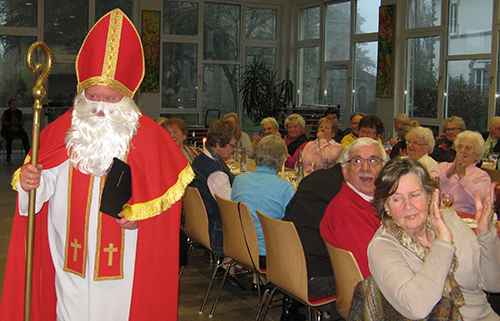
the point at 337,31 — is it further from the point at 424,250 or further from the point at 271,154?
the point at 424,250

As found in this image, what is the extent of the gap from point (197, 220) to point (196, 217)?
24mm

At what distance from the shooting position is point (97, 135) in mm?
2518

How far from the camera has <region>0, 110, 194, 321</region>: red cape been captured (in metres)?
2.52

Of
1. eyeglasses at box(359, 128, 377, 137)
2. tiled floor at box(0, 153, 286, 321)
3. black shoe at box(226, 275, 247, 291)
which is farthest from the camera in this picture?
eyeglasses at box(359, 128, 377, 137)

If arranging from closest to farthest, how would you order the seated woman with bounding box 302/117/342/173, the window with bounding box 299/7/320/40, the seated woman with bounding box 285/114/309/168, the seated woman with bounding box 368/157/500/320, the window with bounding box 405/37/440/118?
the seated woman with bounding box 368/157/500/320 < the seated woman with bounding box 302/117/342/173 < the seated woman with bounding box 285/114/309/168 < the window with bounding box 405/37/440/118 < the window with bounding box 299/7/320/40

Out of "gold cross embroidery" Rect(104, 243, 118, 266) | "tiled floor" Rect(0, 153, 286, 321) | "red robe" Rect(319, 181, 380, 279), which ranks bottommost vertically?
"tiled floor" Rect(0, 153, 286, 321)

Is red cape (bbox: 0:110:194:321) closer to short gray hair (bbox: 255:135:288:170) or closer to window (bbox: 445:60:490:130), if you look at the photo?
short gray hair (bbox: 255:135:288:170)

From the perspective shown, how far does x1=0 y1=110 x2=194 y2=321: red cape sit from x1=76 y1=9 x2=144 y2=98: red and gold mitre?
206mm

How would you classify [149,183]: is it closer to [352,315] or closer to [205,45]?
[352,315]

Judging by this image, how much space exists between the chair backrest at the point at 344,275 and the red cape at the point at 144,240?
31.4 inches

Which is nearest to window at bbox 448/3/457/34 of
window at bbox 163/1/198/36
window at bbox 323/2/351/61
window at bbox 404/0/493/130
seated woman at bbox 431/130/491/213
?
window at bbox 404/0/493/130

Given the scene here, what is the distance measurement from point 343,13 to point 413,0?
88.6 inches

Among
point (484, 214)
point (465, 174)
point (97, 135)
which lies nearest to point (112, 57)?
point (97, 135)

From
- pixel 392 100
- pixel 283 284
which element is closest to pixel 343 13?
pixel 392 100
